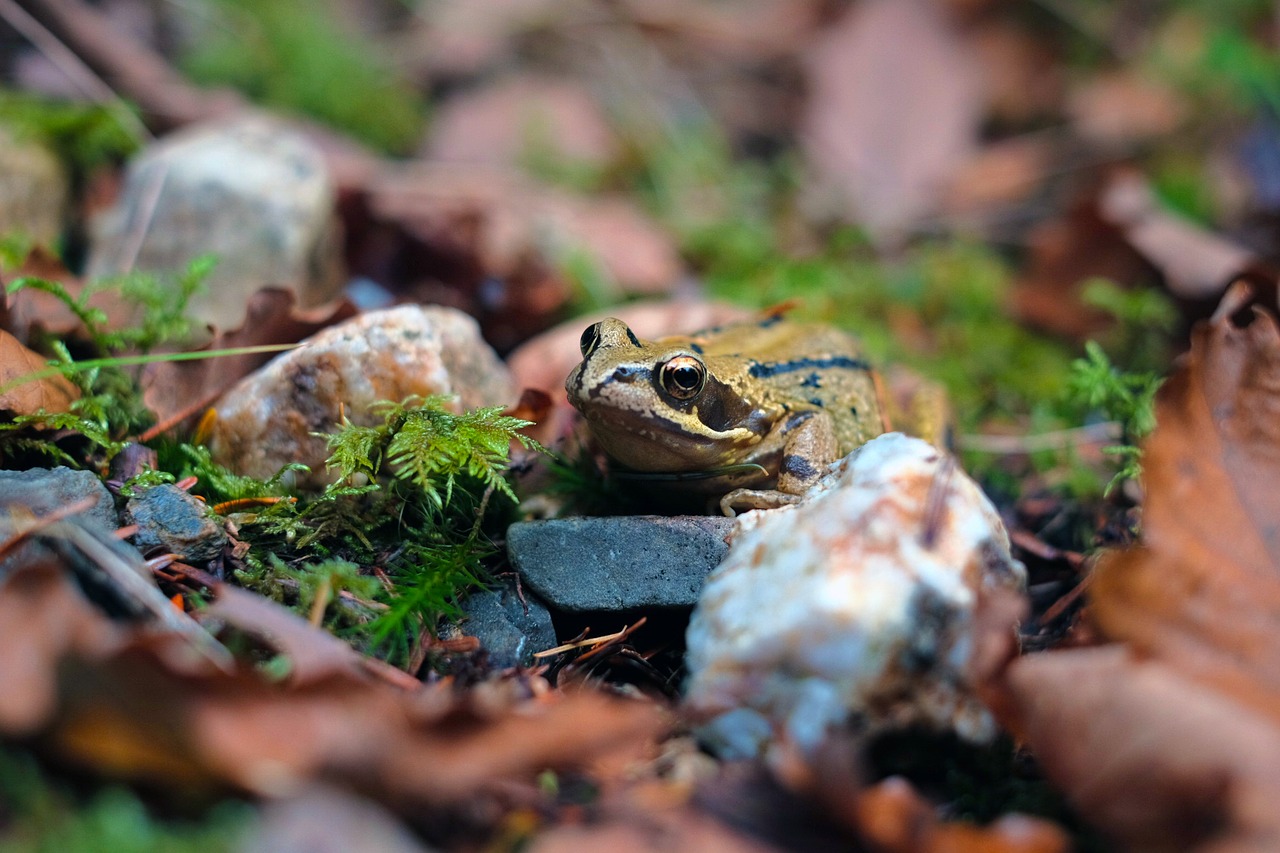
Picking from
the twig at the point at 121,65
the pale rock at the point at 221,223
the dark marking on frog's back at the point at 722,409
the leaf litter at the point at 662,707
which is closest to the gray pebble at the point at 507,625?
the leaf litter at the point at 662,707

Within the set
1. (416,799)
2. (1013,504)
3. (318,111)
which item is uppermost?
(318,111)

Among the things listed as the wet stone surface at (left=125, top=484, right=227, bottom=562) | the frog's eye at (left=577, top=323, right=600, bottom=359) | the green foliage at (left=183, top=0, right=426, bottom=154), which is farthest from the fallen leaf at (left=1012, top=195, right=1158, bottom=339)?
the wet stone surface at (left=125, top=484, right=227, bottom=562)

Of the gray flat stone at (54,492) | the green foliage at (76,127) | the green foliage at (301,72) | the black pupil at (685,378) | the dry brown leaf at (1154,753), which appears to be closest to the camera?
the dry brown leaf at (1154,753)

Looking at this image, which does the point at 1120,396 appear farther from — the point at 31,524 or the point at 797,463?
the point at 31,524

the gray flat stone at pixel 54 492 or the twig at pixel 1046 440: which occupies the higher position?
the gray flat stone at pixel 54 492

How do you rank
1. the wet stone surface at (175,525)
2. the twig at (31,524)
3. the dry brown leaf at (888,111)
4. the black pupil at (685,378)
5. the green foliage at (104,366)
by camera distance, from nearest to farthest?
the twig at (31,524) < the wet stone surface at (175,525) < the green foliage at (104,366) < the black pupil at (685,378) < the dry brown leaf at (888,111)

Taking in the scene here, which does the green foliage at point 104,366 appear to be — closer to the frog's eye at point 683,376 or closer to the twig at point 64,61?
the twig at point 64,61

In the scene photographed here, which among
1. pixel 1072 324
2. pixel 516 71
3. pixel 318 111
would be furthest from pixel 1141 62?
pixel 318 111

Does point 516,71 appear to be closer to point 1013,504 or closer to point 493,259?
point 493,259
